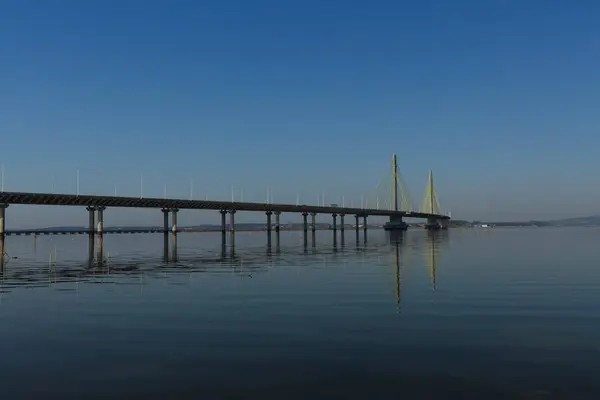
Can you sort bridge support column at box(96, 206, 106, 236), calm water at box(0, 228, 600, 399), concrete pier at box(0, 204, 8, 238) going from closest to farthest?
1. calm water at box(0, 228, 600, 399)
2. concrete pier at box(0, 204, 8, 238)
3. bridge support column at box(96, 206, 106, 236)

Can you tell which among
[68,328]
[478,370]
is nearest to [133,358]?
[68,328]

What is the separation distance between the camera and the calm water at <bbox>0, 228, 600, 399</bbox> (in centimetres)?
1301

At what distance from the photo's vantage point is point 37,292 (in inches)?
1339

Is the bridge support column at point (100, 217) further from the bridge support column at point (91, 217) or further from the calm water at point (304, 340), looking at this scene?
the calm water at point (304, 340)

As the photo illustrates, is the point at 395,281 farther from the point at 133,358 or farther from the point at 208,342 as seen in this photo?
the point at 133,358

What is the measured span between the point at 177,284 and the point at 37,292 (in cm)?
941

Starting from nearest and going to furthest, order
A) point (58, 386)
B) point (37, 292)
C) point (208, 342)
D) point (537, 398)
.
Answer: point (537, 398) < point (58, 386) < point (208, 342) < point (37, 292)

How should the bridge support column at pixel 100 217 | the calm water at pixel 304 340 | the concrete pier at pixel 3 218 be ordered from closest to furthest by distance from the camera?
the calm water at pixel 304 340 → the concrete pier at pixel 3 218 → the bridge support column at pixel 100 217

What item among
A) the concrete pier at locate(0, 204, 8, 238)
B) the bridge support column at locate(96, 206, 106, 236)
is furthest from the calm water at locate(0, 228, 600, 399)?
the bridge support column at locate(96, 206, 106, 236)

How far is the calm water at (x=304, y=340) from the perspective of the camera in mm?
13008

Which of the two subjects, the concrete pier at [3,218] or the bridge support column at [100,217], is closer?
the concrete pier at [3,218]

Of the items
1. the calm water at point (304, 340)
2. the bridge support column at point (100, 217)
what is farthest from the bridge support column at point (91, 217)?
the calm water at point (304, 340)

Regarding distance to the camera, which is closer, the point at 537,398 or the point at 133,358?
the point at 537,398

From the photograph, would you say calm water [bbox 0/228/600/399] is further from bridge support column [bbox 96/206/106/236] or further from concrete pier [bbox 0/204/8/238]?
bridge support column [bbox 96/206/106/236]
